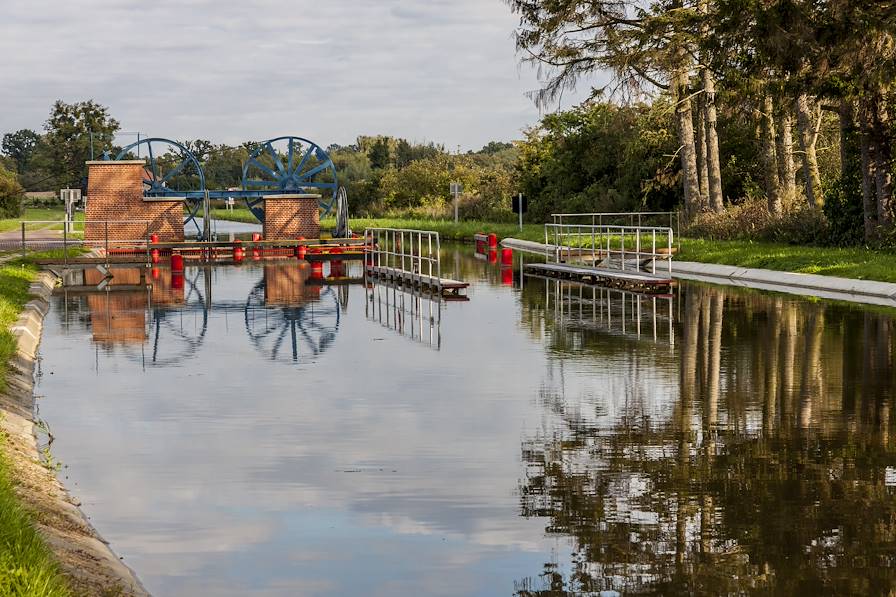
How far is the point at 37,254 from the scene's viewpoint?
1645 inches

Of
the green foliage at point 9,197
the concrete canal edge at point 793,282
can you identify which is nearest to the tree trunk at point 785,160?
the concrete canal edge at point 793,282

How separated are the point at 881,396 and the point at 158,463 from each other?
770 cm

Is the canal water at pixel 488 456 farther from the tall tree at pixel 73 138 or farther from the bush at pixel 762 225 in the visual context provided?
the tall tree at pixel 73 138

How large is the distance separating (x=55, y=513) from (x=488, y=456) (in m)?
3.80

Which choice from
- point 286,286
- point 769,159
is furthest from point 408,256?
point 769,159

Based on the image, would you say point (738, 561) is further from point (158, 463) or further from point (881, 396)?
point (881, 396)

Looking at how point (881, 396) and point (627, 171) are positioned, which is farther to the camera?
point (627, 171)

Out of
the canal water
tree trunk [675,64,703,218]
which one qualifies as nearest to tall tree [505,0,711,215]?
tree trunk [675,64,703,218]

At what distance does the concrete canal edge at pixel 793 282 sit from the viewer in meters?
26.5

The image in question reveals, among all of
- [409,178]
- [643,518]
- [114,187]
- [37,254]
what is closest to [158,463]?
[643,518]

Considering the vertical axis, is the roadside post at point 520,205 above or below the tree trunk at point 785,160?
below

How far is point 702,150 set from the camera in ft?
176

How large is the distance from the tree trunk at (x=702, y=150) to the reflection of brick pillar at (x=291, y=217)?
56.2 ft

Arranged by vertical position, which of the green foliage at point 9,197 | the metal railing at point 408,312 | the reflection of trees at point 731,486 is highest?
the green foliage at point 9,197
